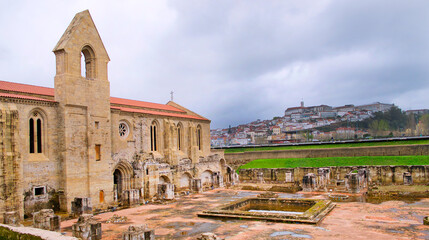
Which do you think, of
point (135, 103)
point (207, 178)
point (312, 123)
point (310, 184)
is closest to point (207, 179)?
point (207, 178)

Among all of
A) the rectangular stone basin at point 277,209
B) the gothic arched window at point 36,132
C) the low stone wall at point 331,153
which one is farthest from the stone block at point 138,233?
the low stone wall at point 331,153

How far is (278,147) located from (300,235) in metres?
41.2

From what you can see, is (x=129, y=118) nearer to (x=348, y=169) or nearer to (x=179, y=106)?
(x=179, y=106)

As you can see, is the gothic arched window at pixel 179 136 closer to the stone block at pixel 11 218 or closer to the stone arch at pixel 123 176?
the stone arch at pixel 123 176

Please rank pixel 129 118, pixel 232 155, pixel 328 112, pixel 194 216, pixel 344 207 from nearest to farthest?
pixel 194 216
pixel 344 207
pixel 129 118
pixel 232 155
pixel 328 112

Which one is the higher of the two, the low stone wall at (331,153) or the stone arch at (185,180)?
the low stone wall at (331,153)

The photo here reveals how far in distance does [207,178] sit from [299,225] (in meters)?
22.8

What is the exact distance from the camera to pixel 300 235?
1659 centimetres

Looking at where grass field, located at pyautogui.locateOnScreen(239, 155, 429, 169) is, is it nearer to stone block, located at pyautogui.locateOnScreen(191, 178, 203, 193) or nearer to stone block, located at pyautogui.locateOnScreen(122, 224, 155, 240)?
stone block, located at pyautogui.locateOnScreen(191, 178, 203, 193)

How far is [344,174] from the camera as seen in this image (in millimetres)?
37688

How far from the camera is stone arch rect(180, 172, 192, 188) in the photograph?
36.3 m

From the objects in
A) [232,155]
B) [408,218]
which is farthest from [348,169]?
[232,155]

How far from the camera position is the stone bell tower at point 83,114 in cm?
2383

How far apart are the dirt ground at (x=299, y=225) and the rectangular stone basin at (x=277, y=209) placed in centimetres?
50
